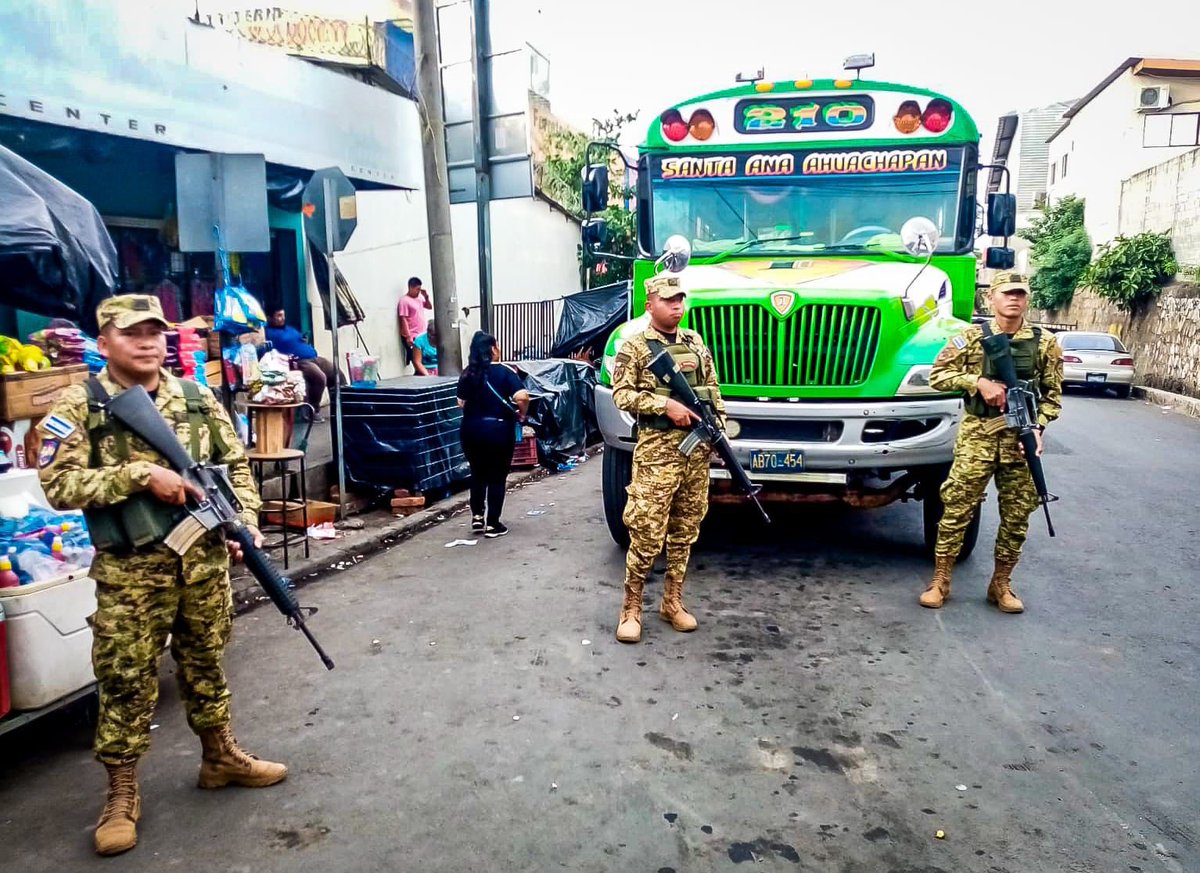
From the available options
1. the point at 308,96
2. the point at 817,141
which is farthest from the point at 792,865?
the point at 308,96

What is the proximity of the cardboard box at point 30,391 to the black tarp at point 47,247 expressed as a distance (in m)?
0.48

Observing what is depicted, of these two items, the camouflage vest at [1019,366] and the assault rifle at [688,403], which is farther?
the camouflage vest at [1019,366]

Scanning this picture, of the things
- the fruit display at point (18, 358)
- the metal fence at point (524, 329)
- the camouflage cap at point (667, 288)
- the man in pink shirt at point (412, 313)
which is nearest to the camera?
the fruit display at point (18, 358)

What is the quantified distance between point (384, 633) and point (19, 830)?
6.76 ft

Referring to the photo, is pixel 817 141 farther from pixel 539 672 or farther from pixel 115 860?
pixel 115 860

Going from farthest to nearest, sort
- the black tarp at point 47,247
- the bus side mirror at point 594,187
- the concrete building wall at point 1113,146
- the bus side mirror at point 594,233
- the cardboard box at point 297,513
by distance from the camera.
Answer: the concrete building wall at point 1113,146 → the bus side mirror at point 594,233 → the bus side mirror at point 594,187 → the cardboard box at point 297,513 → the black tarp at point 47,247

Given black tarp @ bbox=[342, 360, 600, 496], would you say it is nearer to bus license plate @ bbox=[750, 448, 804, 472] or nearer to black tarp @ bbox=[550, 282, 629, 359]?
bus license plate @ bbox=[750, 448, 804, 472]

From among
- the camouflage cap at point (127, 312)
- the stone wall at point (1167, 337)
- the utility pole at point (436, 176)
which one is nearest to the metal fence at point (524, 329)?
the utility pole at point (436, 176)

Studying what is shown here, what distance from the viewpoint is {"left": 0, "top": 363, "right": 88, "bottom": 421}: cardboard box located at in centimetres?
412

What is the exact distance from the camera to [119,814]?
118 inches

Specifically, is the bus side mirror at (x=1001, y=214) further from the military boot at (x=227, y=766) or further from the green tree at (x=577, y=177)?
the green tree at (x=577, y=177)

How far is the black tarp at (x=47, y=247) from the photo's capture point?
173 inches

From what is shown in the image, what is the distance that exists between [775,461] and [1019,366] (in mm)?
1446

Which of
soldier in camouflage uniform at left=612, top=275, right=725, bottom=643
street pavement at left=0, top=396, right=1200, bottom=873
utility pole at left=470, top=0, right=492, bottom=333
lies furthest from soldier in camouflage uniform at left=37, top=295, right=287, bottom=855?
utility pole at left=470, top=0, right=492, bottom=333
